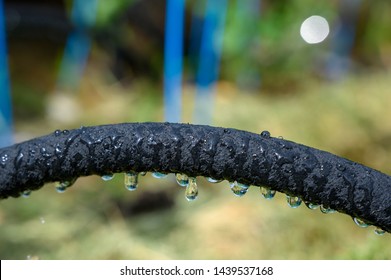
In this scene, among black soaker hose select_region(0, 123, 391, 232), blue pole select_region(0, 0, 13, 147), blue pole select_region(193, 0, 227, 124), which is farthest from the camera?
blue pole select_region(193, 0, 227, 124)

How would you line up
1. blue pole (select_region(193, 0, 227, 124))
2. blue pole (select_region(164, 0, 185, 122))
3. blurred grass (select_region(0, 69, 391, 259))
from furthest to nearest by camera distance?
blue pole (select_region(193, 0, 227, 124)), blue pole (select_region(164, 0, 185, 122)), blurred grass (select_region(0, 69, 391, 259))

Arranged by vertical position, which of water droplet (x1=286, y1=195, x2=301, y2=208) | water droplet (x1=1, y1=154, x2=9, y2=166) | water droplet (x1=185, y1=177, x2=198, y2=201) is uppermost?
water droplet (x1=1, y1=154, x2=9, y2=166)

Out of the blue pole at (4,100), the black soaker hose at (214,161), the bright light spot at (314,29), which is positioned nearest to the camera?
the black soaker hose at (214,161)

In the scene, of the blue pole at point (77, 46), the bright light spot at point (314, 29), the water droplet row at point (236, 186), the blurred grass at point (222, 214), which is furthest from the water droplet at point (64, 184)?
the bright light spot at point (314, 29)

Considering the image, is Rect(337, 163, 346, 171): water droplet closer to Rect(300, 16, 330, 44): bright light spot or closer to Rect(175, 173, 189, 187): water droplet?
Rect(175, 173, 189, 187): water droplet

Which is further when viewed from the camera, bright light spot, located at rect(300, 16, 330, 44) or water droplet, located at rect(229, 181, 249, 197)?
bright light spot, located at rect(300, 16, 330, 44)

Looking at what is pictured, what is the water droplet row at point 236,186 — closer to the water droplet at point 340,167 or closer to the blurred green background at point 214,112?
the water droplet at point 340,167

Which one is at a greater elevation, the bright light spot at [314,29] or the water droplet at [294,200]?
the water droplet at [294,200]

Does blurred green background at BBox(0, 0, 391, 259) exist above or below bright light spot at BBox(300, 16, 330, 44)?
below

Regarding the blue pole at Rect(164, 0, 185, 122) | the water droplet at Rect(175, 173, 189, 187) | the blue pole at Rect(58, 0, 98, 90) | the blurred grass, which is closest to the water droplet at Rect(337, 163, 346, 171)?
the water droplet at Rect(175, 173, 189, 187)

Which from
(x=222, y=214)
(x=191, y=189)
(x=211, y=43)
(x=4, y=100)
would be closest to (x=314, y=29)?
(x=211, y=43)
